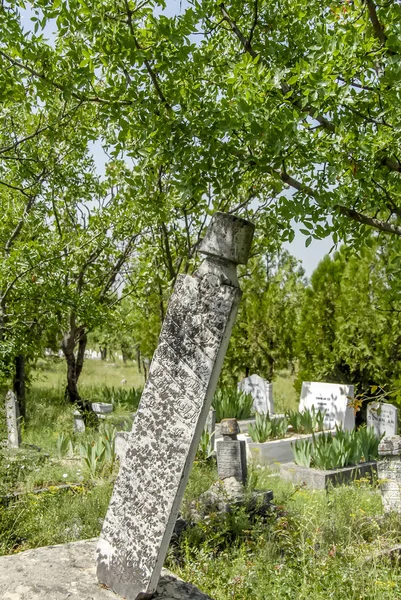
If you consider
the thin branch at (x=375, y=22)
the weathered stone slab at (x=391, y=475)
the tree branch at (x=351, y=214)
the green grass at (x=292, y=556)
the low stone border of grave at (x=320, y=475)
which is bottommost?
the low stone border of grave at (x=320, y=475)

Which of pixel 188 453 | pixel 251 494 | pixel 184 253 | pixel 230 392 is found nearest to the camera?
pixel 188 453

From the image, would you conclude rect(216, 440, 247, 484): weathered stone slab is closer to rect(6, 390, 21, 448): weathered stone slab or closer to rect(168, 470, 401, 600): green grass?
rect(168, 470, 401, 600): green grass

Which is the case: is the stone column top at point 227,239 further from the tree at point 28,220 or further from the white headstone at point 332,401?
the white headstone at point 332,401

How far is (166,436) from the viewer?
2609 millimetres

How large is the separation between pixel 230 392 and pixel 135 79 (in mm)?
10049

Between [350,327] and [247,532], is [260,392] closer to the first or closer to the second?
[350,327]

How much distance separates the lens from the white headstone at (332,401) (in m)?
11.5

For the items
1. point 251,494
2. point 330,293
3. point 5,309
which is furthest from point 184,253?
point 251,494

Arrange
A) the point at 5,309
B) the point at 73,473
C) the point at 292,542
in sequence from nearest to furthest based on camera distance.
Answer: the point at 292,542 → the point at 73,473 → the point at 5,309

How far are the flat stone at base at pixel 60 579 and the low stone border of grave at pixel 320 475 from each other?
556 cm

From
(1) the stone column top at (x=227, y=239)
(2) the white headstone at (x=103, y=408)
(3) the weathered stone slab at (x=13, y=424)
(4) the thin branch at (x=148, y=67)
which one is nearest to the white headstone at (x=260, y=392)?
(2) the white headstone at (x=103, y=408)

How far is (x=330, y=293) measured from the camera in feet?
46.1

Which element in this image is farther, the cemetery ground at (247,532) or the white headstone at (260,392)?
the white headstone at (260,392)

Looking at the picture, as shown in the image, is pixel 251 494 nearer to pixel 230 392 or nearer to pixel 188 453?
pixel 188 453
